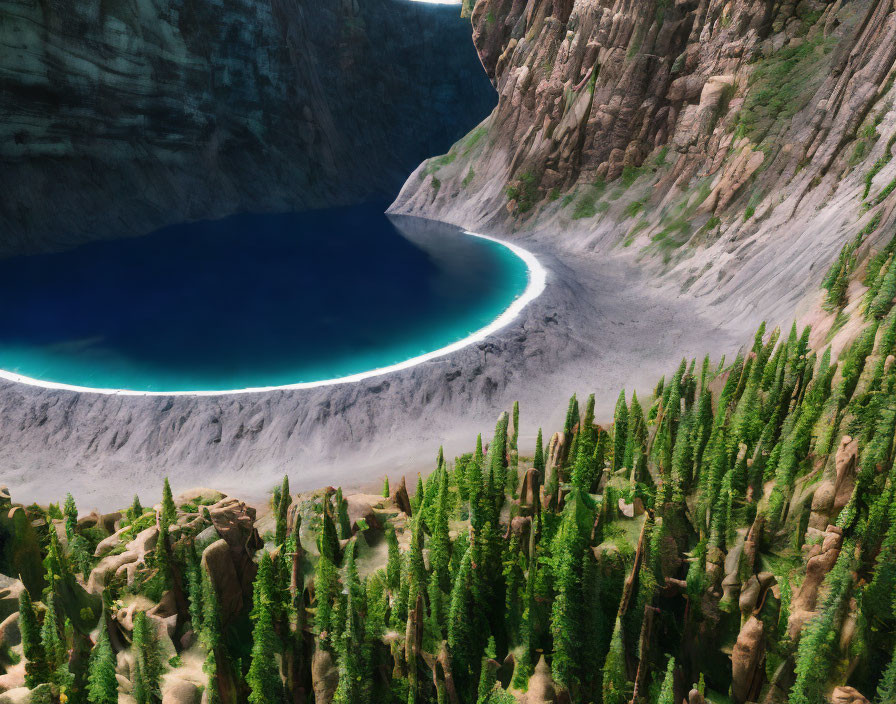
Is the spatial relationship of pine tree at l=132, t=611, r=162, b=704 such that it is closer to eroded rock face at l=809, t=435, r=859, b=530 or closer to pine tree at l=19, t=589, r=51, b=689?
pine tree at l=19, t=589, r=51, b=689

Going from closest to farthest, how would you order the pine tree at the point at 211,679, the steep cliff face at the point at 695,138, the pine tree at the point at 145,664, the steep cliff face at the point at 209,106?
the pine tree at the point at 145,664, the pine tree at the point at 211,679, the steep cliff face at the point at 695,138, the steep cliff face at the point at 209,106

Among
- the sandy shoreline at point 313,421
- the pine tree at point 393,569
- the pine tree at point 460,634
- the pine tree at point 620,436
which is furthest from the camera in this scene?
the sandy shoreline at point 313,421

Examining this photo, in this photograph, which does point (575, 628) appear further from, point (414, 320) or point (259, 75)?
point (259, 75)

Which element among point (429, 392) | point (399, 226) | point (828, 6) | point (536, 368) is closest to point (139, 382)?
point (429, 392)

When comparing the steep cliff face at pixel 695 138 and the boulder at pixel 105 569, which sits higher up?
the steep cliff face at pixel 695 138

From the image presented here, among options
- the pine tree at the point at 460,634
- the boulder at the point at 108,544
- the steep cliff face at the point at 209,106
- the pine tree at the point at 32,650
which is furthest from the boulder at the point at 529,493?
the steep cliff face at the point at 209,106

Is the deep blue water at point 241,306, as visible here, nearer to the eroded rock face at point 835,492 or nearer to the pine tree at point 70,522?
the pine tree at point 70,522

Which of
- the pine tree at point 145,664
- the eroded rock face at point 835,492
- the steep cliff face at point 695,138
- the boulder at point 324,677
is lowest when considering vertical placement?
the boulder at point 324,677
